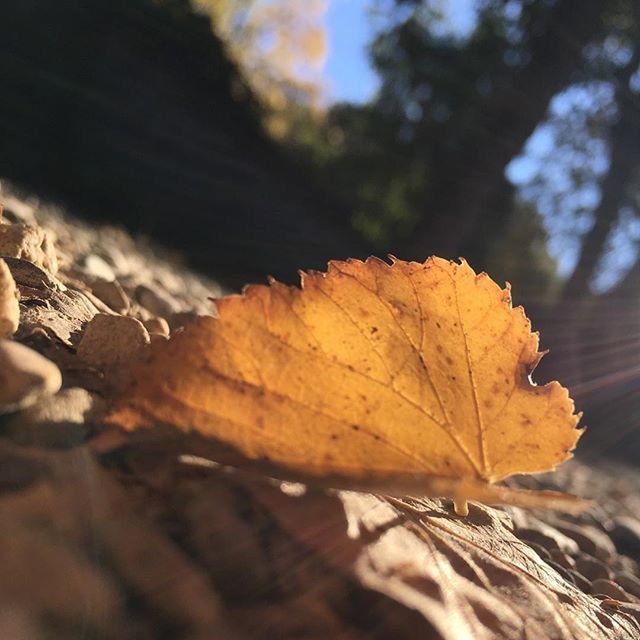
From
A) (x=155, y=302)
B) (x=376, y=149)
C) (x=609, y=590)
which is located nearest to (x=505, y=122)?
(x=376, y=149)

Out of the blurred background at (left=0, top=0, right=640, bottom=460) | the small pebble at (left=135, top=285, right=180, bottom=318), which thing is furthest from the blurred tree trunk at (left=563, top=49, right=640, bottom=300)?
the small pebble at (left=135, top=285, right=180, bottom=318)

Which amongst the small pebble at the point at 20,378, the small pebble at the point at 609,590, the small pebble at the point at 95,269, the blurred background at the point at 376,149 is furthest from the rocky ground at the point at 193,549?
the blurred background at the point at 376,149

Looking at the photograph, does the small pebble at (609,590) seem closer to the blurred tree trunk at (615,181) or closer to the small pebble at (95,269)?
the small pebble at (95,269)

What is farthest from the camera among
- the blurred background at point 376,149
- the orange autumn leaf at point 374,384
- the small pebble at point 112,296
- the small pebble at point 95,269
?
the blurred background at point 376,149

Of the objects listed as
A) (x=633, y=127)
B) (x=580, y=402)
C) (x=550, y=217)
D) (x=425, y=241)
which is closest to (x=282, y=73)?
(x=550, y=217)

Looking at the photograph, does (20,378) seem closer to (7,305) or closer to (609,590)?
(7,305)

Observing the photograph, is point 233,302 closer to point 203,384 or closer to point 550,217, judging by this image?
point 203,384

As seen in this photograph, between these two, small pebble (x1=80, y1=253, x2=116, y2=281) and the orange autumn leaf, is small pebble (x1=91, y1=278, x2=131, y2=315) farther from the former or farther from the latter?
the orange autumn leaf
